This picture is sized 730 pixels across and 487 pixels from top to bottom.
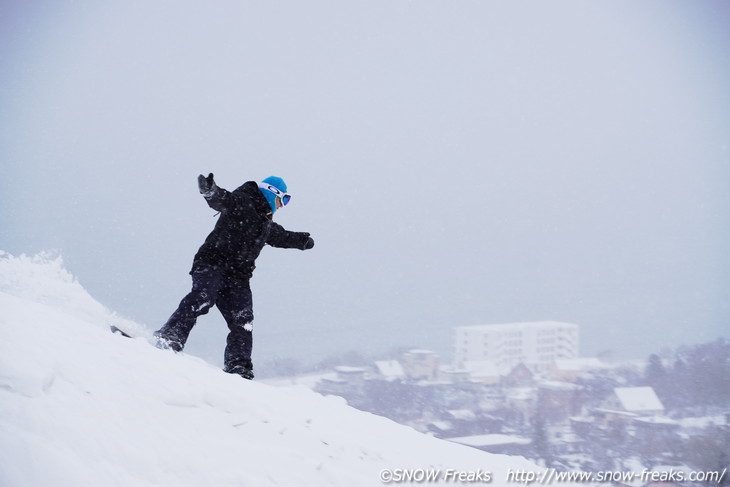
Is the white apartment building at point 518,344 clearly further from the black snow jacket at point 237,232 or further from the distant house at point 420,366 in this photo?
the black snow jacket at point 237,232

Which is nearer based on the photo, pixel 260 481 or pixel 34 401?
pixel 34 401

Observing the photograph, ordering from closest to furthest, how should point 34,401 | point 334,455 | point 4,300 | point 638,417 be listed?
point 34,401
point 334,455
point 4,300
point 638,417

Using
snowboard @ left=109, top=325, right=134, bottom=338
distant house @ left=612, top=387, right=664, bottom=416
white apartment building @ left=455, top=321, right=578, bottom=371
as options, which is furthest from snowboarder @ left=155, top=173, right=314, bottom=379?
white apartment building @ left=455, top=321, right=578, bottom=371

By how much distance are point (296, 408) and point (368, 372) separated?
42.0 m

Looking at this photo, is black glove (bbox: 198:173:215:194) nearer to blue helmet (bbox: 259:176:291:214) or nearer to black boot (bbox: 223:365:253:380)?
blue helmet (bbox: 259:176:291:214)

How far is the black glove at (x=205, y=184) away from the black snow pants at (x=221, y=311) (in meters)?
0.81

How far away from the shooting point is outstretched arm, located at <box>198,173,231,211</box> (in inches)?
200

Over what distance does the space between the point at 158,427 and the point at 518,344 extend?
2738 inches

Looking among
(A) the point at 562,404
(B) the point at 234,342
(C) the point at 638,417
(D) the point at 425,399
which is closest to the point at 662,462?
(C) the point at 638,417

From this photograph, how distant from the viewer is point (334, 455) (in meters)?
3.22

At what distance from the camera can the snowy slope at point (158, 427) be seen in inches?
84.7

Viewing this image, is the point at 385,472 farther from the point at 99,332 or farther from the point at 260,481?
the point at 99,332

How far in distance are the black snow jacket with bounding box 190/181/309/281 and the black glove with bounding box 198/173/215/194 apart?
0.05m

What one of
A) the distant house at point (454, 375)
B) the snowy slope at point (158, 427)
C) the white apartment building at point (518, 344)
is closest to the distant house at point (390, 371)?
the distant house at point (454, 375)
